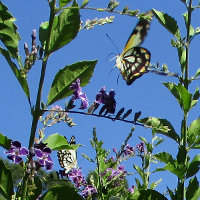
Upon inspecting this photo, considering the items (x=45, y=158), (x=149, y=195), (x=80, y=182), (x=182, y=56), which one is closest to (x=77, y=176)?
(x=80, y=182)

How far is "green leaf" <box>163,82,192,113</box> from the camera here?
4.35 metres

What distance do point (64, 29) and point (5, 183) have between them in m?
0.90

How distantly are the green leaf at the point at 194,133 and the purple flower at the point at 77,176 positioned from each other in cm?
131

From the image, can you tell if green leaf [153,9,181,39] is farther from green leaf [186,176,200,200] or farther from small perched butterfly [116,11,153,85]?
green leaf [186,176,200,200]

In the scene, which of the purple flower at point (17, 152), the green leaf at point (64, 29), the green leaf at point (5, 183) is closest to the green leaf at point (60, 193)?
the green leaf at point (5, 183)

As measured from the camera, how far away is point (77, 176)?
11.9 feet

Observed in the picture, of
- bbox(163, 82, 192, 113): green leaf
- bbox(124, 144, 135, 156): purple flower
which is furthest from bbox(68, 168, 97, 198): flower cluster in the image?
bbox(163, 82, 192, 113): green leaf

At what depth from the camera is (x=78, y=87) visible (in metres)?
2.81

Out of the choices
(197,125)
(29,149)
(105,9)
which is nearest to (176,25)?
(197,125)

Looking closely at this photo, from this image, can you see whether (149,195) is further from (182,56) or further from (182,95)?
(182,56)

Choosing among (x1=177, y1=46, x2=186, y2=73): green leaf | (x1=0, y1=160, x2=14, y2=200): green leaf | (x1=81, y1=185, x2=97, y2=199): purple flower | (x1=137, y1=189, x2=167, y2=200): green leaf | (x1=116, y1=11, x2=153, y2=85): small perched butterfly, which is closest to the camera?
(x1=0, y1=160, x2=14, y2=200): green leaf

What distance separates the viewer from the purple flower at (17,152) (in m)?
2.51

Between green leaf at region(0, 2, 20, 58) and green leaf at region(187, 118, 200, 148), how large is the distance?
2263mm

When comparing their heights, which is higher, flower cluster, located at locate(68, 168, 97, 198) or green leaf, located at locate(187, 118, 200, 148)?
green leaf, located at locate(187, 118, 200, 148)
